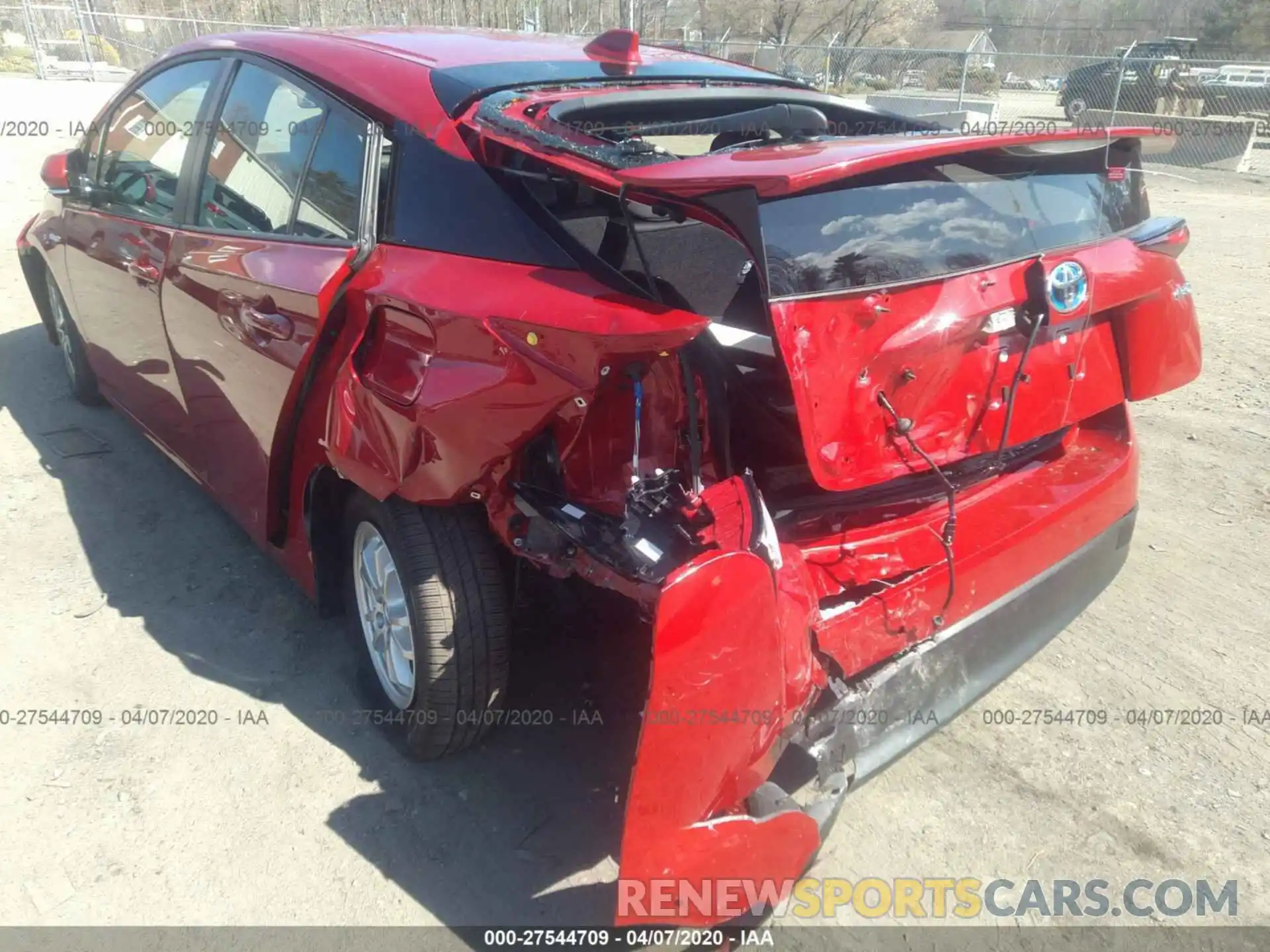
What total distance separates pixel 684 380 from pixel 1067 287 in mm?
1031

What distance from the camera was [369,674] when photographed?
9.41 ft

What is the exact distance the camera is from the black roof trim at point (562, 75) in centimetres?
258

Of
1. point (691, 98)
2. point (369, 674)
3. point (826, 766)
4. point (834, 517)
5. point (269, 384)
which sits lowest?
point (369, 674)

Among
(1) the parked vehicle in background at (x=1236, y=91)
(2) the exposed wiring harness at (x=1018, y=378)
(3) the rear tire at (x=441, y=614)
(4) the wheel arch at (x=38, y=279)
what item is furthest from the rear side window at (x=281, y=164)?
(1) the parked vehicle in background at (x=1236, y=91)

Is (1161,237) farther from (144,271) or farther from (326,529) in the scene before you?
(144,271)

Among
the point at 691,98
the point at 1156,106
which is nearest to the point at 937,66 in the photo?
the point at 1156,106

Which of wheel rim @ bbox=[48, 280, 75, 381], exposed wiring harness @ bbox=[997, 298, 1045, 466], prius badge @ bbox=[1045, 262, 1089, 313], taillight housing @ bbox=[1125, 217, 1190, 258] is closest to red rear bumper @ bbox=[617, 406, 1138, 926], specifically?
exposed wiring harness @ bbox=[997, 298, 1045, 466]

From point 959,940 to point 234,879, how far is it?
1.80m

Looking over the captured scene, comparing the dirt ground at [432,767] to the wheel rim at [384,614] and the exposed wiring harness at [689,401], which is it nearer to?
the wheel rim at [384,614]

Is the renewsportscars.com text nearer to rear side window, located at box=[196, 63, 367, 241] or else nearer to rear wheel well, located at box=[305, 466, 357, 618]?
rear wheel well, located at box=[305, 466, 357, 618]

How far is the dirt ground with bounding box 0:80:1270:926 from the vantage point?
91.7 inches

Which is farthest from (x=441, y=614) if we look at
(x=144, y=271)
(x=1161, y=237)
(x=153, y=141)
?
(x=153, y=141)

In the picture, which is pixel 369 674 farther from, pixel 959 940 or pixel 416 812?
pixel 959 940

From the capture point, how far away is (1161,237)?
8.73ft
